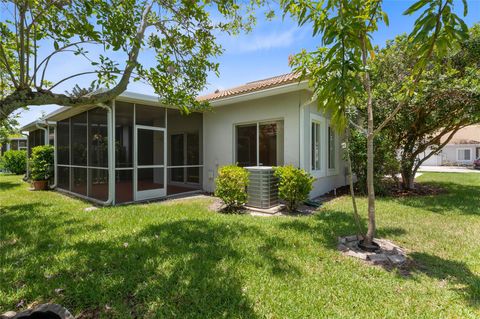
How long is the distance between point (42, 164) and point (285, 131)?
10739 mm

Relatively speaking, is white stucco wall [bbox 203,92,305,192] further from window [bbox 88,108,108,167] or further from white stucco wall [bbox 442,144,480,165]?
white stucco wall [bbox 442,144,480,165]

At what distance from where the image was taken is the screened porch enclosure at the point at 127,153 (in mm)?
7980

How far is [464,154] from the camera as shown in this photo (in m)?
29.8

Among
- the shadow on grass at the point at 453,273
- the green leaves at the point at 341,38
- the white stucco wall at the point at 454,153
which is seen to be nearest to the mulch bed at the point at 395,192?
the shadow on grass at the point at 453,273

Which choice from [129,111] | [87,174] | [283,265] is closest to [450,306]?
[283,265]

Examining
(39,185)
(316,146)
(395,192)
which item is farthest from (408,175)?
(39,185)

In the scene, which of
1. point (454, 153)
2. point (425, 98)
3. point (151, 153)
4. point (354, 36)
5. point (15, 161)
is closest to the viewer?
point (354, 36)

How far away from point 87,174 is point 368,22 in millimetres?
9113

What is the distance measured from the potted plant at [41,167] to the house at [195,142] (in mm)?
1101

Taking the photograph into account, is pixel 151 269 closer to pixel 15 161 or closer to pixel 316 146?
pixel 316 146

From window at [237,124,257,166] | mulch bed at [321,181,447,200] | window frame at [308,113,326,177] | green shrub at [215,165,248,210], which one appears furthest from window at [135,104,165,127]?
mulch bed at [321,181,447,200]

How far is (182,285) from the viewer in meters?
2.92

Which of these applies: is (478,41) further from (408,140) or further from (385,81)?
(408,140)

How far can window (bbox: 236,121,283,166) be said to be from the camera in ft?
26.4
